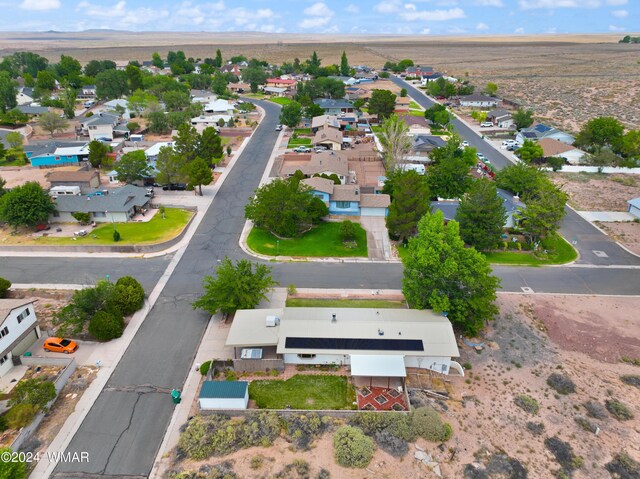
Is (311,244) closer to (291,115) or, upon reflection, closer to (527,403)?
(527,403)

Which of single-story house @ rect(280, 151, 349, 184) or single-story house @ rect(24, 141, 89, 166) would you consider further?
single-story house @ rect(24, 141, 89, 166)

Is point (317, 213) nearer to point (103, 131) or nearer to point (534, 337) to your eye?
point (534, 337)

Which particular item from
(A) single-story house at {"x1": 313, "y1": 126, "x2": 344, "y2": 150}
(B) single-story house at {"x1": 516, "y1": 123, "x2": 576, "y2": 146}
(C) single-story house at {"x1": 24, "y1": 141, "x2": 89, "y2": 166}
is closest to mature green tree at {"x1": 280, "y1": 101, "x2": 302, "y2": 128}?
(A) single-story house at {"x1": 313, "y1": 126, "x2": 344, "y2": 150}

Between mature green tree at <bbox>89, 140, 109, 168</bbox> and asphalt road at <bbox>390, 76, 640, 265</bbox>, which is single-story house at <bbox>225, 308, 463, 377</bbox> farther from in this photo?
mature green tree at <bbox>89, 140, 109, 168</bbox>

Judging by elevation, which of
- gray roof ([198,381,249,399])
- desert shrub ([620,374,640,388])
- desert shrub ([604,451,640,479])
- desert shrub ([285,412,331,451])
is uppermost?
gray roof ([198,381,249,399])

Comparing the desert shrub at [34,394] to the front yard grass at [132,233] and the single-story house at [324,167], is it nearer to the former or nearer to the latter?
the front yard grass at [132,233]

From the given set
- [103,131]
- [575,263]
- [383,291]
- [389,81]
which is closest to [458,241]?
[383,291]
